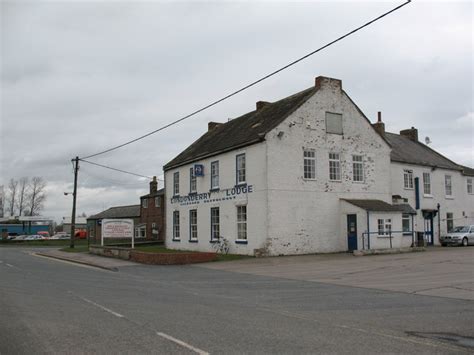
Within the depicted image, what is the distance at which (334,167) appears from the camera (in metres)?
28.5

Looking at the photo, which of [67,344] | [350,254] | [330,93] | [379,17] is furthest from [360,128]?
[67,344]

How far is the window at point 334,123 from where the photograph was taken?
2834 cm

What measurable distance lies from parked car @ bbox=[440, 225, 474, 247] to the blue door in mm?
9839

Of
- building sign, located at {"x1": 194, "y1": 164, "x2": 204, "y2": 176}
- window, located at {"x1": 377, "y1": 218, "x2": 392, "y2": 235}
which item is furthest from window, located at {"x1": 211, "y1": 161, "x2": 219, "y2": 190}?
window, located at {"x1": 377, "y1": 218, "x2": 392, "y2": 235}

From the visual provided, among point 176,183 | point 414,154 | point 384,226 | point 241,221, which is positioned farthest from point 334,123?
point 176,183

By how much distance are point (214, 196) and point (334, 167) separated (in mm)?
7588

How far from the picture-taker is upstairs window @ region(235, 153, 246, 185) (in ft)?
90.8

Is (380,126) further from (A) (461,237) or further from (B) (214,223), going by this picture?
(B) (214,223)

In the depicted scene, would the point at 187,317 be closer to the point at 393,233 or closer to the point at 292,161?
the point at 292,161

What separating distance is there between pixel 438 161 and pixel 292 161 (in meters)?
17.0

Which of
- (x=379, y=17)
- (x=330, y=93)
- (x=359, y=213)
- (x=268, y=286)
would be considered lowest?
(x=268, y=286)

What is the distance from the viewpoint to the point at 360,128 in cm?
2981

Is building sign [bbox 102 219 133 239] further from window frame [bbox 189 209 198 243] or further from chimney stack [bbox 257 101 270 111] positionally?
chimney stack [bbox 257 101 270 111]

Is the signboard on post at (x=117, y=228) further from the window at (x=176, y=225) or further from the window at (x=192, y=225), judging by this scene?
the window at (x=176, y=225)
